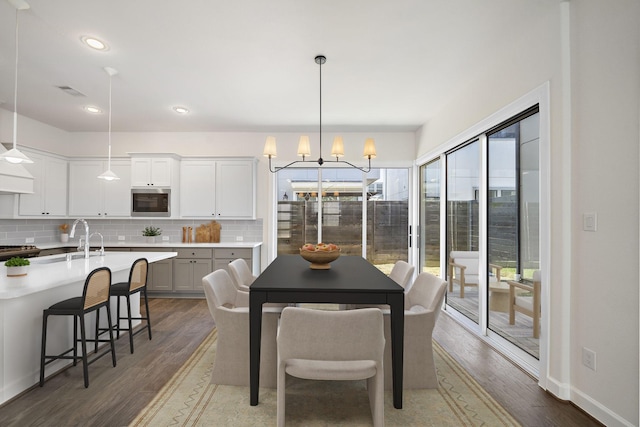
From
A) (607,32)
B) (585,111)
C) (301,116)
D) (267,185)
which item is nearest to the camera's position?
(607,32)

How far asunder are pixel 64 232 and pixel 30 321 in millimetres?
4022

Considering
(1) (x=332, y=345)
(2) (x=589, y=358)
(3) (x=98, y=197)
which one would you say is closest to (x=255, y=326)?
(1) (x=332, y=345)

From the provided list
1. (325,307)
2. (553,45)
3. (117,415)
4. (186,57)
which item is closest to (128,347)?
(117,415)

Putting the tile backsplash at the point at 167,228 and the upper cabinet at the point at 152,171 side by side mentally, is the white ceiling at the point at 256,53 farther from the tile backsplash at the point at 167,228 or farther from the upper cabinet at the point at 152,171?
the tile backsplash at the point at 167,228

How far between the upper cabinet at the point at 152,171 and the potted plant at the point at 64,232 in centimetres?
145

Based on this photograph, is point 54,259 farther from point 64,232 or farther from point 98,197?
point 64,232

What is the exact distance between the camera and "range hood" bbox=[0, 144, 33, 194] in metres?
4.12

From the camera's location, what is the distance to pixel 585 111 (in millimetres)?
2188

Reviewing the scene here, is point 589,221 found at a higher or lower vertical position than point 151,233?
higher

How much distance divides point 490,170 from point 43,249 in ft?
20.5

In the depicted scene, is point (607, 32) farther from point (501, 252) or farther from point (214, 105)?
point (214, 105)

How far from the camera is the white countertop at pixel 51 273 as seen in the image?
216 centimetres

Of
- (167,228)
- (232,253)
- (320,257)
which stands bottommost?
(232,253)

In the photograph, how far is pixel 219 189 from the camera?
5594mm
